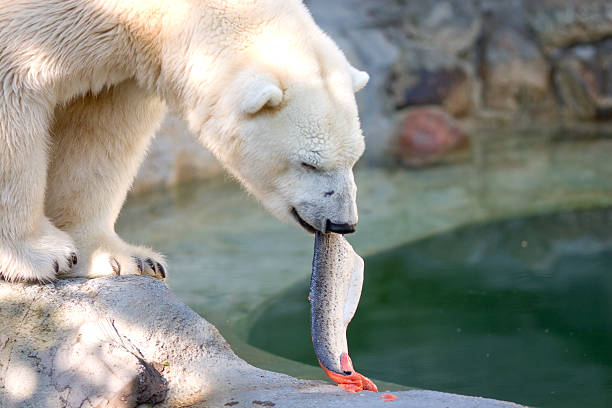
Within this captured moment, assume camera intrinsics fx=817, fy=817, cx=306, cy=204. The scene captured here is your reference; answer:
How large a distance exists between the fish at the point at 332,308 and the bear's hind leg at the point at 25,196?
0.79 meters

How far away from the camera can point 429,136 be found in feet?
22.3

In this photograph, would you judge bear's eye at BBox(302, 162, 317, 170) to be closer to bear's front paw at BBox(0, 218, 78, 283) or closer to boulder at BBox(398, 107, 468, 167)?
bear's front paw at BBox(0, 218, 78, 283)

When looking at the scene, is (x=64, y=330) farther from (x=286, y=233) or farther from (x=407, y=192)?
(x=407, y=192)

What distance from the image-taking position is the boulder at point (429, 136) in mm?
6734

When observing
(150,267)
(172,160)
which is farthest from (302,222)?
(172,160)

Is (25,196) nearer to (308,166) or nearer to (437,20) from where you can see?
(308,166)

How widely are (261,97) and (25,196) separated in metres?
0.78

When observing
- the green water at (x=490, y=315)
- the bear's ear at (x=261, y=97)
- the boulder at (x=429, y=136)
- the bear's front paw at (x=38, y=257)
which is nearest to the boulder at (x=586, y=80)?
the boulder at (x=429, y=136)

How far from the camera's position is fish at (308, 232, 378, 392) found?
2.37 metres

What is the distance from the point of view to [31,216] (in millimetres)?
2430

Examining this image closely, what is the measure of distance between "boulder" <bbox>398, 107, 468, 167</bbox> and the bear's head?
171 inches

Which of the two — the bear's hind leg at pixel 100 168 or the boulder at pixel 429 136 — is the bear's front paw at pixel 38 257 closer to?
the bear's hind leg at pixel 100 168

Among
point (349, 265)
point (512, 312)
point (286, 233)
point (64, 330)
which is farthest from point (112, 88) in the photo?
point (286, 233)

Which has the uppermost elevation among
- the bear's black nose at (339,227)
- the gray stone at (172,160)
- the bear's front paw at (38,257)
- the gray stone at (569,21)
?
the gray stone at (569,21)
